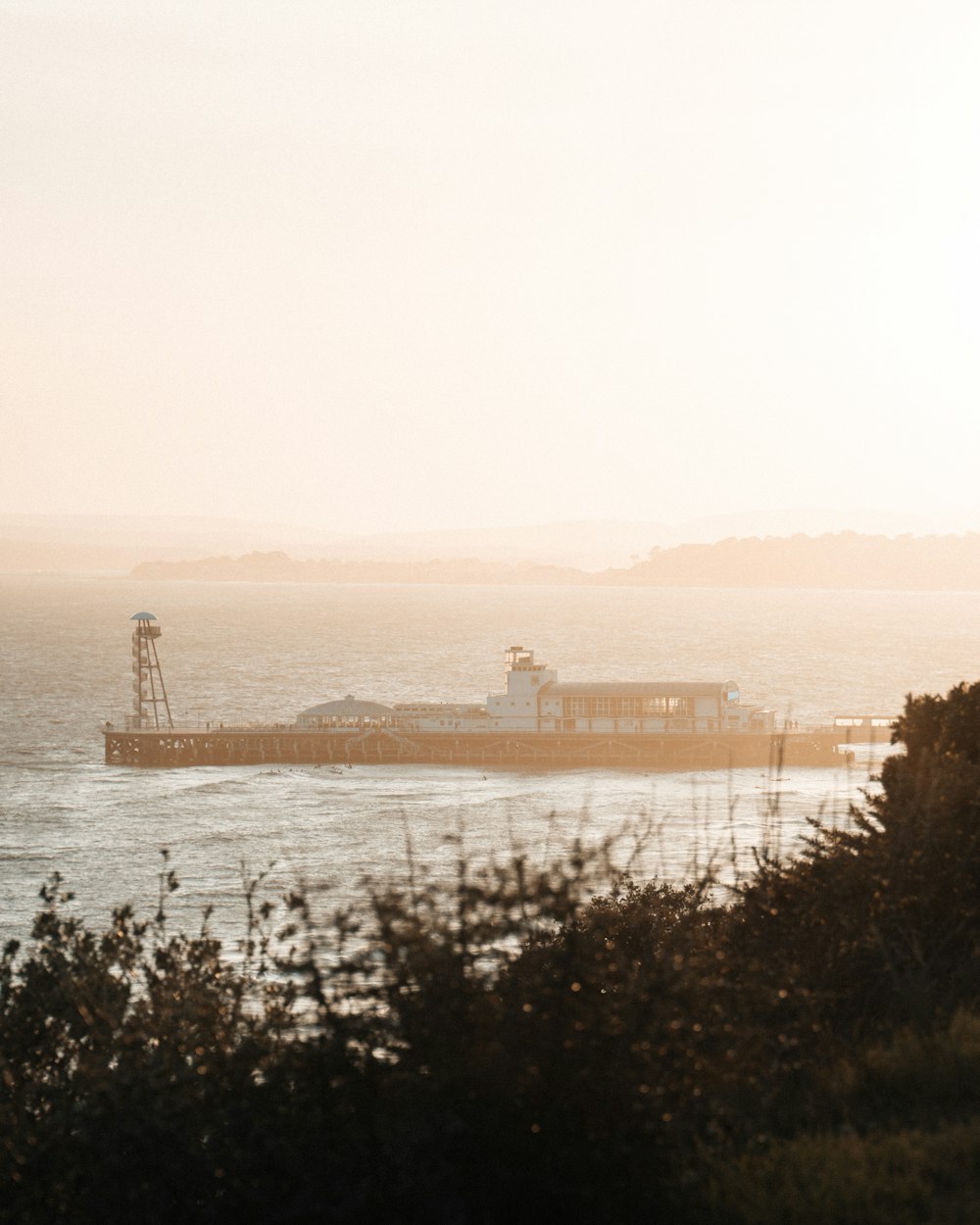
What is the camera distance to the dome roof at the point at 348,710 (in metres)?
94.2

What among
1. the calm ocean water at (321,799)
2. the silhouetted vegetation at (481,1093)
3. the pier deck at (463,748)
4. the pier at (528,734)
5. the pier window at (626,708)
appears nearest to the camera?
the silhouetted vegetation at (481,1093)

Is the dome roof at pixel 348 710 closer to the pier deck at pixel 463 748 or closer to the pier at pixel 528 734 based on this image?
the pier at pixel 528 734

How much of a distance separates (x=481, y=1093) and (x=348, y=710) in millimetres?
85982

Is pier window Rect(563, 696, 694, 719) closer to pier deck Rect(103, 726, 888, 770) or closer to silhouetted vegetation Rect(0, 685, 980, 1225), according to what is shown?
pier deck Rect(103, 726, 888, 770)

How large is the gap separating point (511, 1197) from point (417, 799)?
6407cm

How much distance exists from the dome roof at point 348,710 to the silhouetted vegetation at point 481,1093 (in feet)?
267

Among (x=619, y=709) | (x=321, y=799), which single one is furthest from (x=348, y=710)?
(x=321, y=799)

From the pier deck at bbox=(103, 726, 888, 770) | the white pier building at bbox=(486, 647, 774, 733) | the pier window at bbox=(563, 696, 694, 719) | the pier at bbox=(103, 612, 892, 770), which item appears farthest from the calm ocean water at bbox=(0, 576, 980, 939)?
the pier window at bbox=(563, 696, 694, 719)

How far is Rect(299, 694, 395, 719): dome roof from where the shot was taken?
94.2 metres

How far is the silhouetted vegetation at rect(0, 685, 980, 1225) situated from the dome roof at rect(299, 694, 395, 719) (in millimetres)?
81520

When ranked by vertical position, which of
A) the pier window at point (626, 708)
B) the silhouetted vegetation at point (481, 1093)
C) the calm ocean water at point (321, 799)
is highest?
the silhouetted vegetation at point (481, 1093)

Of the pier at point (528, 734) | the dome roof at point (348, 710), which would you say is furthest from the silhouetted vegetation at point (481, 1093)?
the dome roof at point (348, 710)

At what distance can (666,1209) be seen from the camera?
30.8 ft

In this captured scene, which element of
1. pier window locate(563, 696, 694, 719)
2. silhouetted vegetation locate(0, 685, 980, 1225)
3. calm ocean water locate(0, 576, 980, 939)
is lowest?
calm ocean water locate(0, 576, 980, 939)
